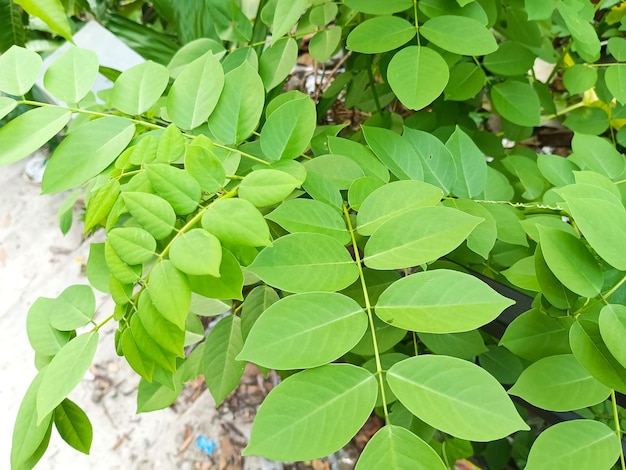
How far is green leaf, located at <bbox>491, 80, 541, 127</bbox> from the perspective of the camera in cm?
67

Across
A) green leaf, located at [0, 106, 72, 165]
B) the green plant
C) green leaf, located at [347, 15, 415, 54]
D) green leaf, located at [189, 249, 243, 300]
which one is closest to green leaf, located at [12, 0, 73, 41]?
Result: the green plant

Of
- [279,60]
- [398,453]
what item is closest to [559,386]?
[398,453]

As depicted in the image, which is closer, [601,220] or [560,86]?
[601,220]

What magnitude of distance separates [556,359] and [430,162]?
0.23 metres

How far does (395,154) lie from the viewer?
1.58 feet

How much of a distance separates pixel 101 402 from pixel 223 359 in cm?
94

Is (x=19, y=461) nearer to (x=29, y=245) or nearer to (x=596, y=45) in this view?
(x=596, y=45)

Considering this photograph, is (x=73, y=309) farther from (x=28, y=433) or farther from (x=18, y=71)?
(x=18, y=71)

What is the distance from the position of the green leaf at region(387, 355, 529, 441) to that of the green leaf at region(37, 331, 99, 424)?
0.24 metres

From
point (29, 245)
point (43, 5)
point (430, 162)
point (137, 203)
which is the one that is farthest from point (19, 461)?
point (29, 245)

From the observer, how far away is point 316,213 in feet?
1.27

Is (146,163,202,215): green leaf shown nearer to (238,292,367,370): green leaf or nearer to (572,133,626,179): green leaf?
(238,292,367,370): green leaf

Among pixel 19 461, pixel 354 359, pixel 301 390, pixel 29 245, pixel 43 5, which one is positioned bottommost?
pixel 29 245

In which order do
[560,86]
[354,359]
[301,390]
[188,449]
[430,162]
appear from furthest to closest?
[560,86] → [188,449] → [354,359] → [430,162] → [301,390]
